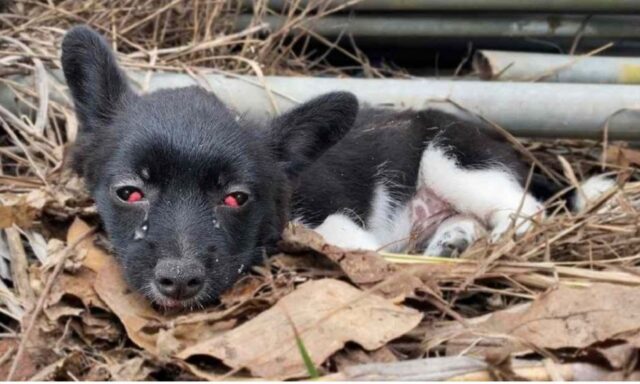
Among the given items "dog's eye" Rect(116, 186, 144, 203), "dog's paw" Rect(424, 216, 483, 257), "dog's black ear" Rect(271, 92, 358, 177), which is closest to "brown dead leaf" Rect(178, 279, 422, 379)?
"dog's eye" Rect(116, 186, 144, 203)

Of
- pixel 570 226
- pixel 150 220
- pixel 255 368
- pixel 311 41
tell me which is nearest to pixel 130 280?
pixel 150 220

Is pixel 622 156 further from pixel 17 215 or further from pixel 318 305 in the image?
pixel 17 215

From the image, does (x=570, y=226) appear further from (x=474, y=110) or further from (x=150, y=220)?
(x=150, y=220)

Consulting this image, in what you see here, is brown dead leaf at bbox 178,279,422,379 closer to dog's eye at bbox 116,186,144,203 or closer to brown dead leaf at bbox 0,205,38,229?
dog's eye at bbox 116,186,144,203

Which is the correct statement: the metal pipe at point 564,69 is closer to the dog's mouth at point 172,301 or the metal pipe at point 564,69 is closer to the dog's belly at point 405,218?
the dog's belly at point 405,218

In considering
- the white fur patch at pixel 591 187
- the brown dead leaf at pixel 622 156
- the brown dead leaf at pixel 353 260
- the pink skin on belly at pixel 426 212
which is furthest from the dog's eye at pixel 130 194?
the brown dead leaf at pixel 622 156

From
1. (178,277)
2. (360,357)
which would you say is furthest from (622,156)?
(178,277)
